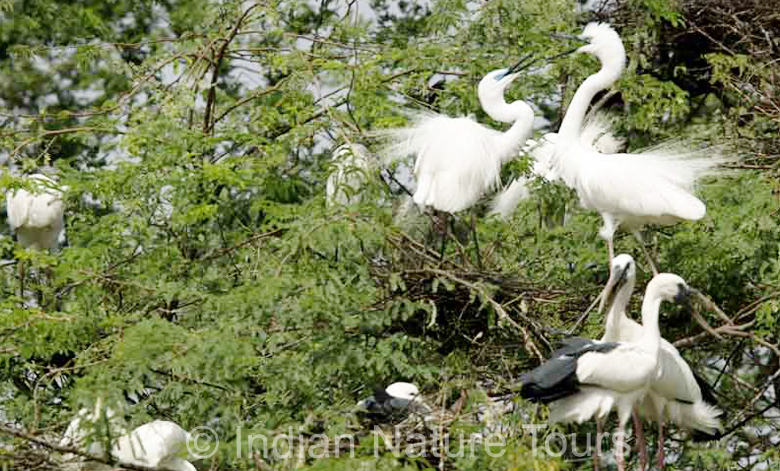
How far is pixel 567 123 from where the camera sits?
283 inches

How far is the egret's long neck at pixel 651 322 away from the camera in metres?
5.68

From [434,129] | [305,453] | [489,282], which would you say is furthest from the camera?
[434,129]

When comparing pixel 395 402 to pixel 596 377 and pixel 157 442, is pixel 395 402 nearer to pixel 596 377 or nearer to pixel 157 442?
pixel 596 377

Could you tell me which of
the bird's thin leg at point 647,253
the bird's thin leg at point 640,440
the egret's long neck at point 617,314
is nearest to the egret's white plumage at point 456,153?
the bird's thin leg at point 647,253

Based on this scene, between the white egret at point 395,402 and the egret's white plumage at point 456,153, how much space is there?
117cm

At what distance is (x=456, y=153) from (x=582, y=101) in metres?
1.03

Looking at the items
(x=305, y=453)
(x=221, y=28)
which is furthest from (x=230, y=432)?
(x=221, y=28)

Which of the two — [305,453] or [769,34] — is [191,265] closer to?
[305,453]

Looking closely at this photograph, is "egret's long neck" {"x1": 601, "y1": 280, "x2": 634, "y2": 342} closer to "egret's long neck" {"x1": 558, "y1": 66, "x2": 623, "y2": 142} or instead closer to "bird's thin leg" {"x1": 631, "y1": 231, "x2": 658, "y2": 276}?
"bird's thin leg" {"x1": 631, "y1": 231, "x2": 658, "y2": 276}

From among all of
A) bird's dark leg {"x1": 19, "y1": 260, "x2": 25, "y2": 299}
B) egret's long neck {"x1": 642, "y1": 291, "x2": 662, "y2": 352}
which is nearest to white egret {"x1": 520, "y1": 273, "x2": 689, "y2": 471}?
egret's long neck {"x1": 642, "y1": 291, "x2": 662, "y2": 352}

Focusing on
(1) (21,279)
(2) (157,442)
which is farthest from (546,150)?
(2) (157,442)

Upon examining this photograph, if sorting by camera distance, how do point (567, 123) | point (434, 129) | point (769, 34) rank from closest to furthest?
point (434, 129)
point (567, 123)
point (769, 34)

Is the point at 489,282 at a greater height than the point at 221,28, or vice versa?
the point at 221,28

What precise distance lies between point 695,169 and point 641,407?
1214 millimetres
